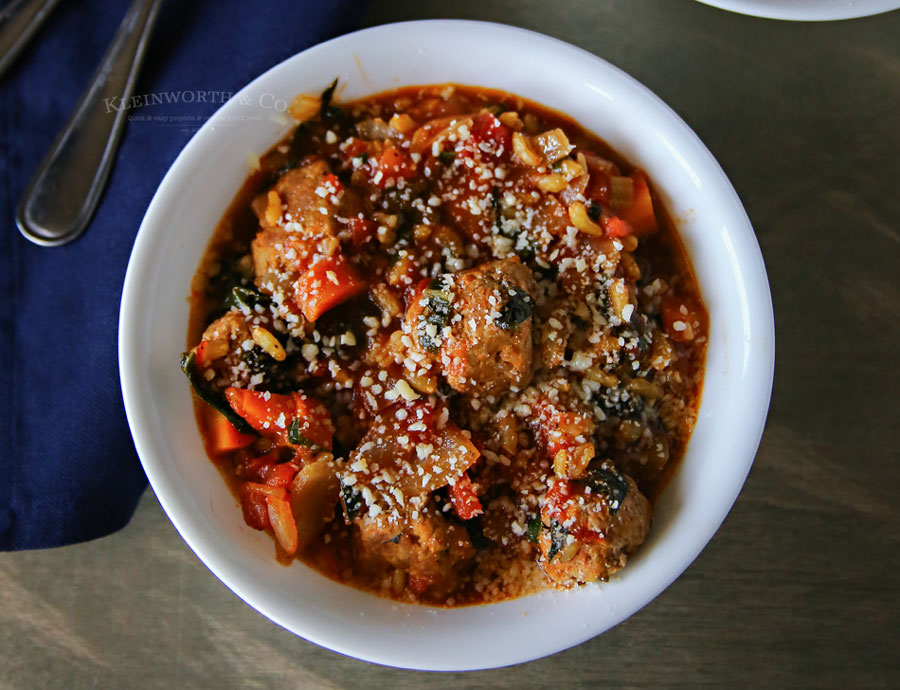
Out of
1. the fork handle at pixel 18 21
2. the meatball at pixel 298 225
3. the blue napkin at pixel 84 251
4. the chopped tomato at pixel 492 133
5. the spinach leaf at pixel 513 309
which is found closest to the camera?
the spinach leaf at pixel 513 309

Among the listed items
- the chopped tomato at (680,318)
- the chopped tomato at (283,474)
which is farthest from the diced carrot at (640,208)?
the chopped tomato at (283,474)

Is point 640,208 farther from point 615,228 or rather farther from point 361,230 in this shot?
point 361,230

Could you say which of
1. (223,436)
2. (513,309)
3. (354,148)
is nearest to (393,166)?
(354,148)

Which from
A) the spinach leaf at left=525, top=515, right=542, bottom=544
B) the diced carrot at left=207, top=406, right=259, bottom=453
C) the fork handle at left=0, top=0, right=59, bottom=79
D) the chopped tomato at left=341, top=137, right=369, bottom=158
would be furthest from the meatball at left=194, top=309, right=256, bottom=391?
the fork handle at left=0, top=0, right=59, bottom=79

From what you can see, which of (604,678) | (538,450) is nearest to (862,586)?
(604,678)

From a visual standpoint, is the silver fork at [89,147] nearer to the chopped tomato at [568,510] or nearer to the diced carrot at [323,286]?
the diced carrot at [323,286]

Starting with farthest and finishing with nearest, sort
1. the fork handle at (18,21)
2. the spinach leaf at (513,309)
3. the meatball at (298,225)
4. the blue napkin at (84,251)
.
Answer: the fork handle at (18,21), the blue napkin at (84,251), the meatball at (298,225), the spinach leaf at (513,309)

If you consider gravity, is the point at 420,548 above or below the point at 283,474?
below
